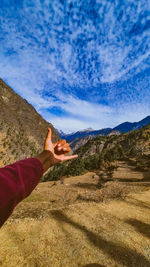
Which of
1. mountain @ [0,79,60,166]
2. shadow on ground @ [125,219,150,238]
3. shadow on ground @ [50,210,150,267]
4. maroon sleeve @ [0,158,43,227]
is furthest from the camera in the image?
mountain @ [0,79,60,166]

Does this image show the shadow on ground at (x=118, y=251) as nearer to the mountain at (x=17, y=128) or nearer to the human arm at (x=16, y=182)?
the human arm at (x=16, y=182)

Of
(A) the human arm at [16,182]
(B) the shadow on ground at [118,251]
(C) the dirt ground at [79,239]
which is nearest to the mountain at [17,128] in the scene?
(C) the dirt ground at [79,239]

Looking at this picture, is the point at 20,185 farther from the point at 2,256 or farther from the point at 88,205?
the point at 88,205

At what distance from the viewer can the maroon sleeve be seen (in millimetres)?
1155

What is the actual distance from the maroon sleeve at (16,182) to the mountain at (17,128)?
2302 inches

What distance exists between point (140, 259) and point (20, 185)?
4.25m

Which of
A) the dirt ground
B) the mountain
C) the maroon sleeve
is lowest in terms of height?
the dirt ground

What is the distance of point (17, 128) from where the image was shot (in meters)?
73.7

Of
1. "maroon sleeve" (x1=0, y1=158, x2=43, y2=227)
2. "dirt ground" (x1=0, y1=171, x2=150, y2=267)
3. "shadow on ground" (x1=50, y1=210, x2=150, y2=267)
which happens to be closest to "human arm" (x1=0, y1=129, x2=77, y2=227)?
"maroon sleeve" (x1=0, y1=158, x2=43, y2=227)

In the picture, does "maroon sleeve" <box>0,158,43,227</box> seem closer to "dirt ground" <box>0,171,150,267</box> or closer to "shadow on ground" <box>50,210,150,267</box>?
"dirt ground" <box>0,171,150,267</box>

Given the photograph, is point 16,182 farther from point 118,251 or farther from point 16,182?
point 118,251

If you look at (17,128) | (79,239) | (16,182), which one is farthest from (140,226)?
(17,128)

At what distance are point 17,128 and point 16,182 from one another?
79398 millimetres

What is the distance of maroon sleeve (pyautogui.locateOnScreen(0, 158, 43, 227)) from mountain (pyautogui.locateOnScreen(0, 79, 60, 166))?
58464 mm
